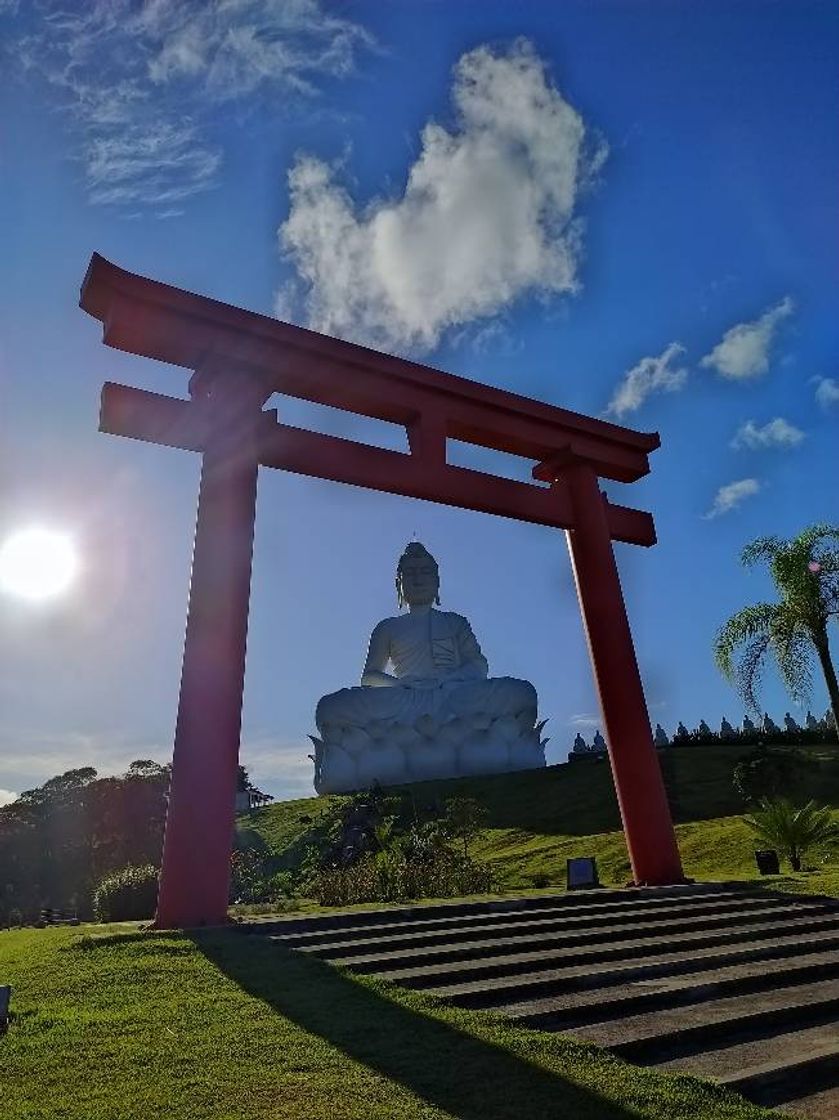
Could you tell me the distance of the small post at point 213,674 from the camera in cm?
695

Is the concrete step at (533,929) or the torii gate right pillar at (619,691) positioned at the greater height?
the torii gate right pillar at (619,691)

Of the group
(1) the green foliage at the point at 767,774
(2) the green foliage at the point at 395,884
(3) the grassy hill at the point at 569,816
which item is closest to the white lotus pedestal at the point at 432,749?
(3) the grassy hill at the point at 569,816

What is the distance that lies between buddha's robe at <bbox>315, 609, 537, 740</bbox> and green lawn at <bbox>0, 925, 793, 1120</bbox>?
81.2 feet

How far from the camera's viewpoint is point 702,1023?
4.00 m

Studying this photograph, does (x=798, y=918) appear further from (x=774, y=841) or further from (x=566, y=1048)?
(x=774, y=841)

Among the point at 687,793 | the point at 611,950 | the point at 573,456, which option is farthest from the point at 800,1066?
the point at 687,793

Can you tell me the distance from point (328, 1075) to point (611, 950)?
2.91 m

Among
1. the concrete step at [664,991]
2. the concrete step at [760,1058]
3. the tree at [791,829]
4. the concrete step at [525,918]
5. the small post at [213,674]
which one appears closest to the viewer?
the concrete step at [760,1058]

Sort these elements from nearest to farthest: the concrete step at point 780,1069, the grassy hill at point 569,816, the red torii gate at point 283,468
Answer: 1. the concrete step at point 780,1069
2. the red torii gate at point 283,468
3. the grassy hill at point 569,816

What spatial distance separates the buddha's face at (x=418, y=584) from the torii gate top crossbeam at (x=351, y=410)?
20.1 meters

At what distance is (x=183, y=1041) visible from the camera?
377 centimetres

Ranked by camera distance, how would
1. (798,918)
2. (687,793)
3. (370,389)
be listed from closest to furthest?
(798,918)
(370,389)
(687,793)

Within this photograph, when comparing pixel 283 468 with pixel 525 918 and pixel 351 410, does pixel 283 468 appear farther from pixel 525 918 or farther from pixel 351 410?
pixel 525 918

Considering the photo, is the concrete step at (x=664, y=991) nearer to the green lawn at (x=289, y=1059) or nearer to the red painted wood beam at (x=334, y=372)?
Result: the green lawn at (x=289, y=1059)
